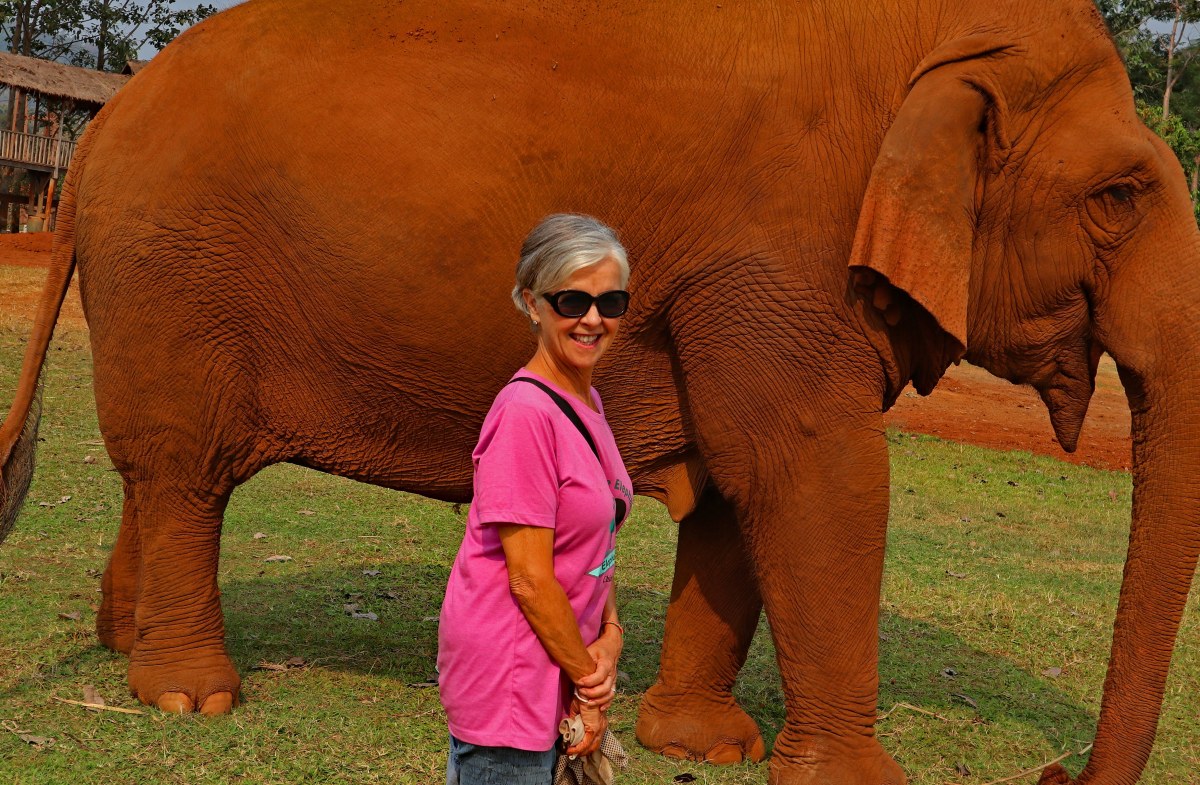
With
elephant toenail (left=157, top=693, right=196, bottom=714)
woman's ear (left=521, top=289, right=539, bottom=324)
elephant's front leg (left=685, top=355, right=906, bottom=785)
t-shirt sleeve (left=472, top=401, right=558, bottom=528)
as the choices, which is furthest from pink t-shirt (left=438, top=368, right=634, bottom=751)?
elephant toenail (left=157, top=693, right=196, bottom=714)

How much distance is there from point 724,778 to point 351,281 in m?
2.52

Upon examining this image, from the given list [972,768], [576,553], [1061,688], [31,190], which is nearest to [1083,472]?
[1061,688]

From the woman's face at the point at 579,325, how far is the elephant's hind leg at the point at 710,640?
8.81ft

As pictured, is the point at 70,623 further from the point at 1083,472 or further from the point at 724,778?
the point at 1083,472

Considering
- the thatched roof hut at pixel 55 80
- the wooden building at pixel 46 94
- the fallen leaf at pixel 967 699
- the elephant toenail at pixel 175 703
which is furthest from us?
the wooden building at pixel 46 94

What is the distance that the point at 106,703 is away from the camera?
17.5 feet

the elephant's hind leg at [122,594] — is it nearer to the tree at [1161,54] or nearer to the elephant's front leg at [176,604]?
the elephant's front leg at [176,604]

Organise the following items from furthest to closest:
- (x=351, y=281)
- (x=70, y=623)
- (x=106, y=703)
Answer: (x=70, y=623), (x=106, y=703), (x=351, y=281)

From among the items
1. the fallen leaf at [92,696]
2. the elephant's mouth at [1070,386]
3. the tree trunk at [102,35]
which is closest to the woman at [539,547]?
the elephant's mouth at [1070,386]

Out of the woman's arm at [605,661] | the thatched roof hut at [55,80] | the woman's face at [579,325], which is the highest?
the thatched roof hut at [55,80]

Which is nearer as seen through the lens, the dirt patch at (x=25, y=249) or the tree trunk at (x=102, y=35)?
the dirt patch at (x=25, y=249)

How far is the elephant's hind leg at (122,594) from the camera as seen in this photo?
19.8 feet

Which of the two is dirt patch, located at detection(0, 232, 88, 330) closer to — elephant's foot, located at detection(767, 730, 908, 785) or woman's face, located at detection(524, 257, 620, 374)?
elephant's foot, located at detection(767, 730, 908, 785)

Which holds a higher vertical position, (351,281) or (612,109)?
(612,109)
